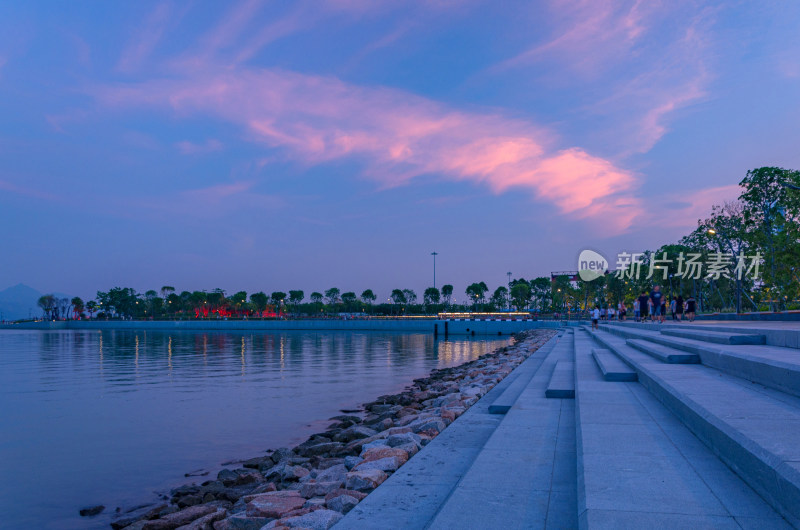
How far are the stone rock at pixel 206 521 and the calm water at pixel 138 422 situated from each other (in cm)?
240

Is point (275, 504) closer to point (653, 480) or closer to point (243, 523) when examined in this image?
point (243, 523)

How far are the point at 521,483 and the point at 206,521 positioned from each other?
4.40 metres

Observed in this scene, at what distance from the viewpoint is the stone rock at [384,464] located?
678 centimetres

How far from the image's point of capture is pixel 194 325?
122 metres

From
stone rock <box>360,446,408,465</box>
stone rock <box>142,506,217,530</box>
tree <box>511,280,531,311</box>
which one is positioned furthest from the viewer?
tree <box>511,280,531,311</box>

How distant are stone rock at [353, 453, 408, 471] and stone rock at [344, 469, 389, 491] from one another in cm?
31

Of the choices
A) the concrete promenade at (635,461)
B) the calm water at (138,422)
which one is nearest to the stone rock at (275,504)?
the concrete promenade at (635,461)

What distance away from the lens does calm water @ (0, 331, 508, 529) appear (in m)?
9.66

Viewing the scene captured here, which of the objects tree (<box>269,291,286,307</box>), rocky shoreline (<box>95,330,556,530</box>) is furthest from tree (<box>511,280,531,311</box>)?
rocky shoreline (<box>95,330,556,530</box>)

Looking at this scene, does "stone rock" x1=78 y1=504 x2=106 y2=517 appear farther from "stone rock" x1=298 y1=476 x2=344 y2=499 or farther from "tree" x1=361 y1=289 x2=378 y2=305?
"tree" x1=361 y1=289 x2=378 y2=305

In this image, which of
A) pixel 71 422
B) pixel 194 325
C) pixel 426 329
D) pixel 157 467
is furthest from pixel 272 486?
pixel 194 325

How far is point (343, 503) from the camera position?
5594mm

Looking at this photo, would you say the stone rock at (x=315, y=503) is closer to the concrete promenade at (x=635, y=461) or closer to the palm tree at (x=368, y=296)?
the concrete promenade at (x=635, y=461)

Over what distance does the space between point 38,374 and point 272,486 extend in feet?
86.9
